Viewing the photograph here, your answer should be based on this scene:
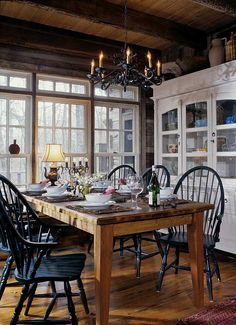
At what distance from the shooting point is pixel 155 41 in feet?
15.7

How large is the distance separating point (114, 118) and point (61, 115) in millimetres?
888

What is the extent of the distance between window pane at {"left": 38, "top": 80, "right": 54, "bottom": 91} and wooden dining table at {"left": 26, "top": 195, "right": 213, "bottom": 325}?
2.30 metres

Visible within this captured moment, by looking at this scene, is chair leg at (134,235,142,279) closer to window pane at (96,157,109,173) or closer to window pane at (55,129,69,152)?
window pane at (96,157,109,173)

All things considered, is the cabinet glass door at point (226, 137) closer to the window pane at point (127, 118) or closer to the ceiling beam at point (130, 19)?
the ceiling beam at point (130, 19)

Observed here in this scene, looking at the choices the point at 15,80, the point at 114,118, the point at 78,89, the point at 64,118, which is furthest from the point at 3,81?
the point at 114,118

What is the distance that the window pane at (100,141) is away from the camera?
4.97m

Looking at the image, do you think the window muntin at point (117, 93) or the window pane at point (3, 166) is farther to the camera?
the window muntin at point (117, 93)

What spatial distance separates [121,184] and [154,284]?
0.99 m

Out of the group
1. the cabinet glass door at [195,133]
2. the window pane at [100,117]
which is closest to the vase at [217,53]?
the cabinet glass door at [195,133]

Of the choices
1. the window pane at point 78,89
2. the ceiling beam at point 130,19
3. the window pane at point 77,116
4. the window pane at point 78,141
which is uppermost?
the ceiling beam at point 130,19

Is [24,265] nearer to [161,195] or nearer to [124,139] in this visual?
[161,195]

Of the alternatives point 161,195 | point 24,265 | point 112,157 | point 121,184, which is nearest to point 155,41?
point 112,157

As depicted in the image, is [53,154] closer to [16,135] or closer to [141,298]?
[16,135]

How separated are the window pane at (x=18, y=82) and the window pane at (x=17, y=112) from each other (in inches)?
7.9
